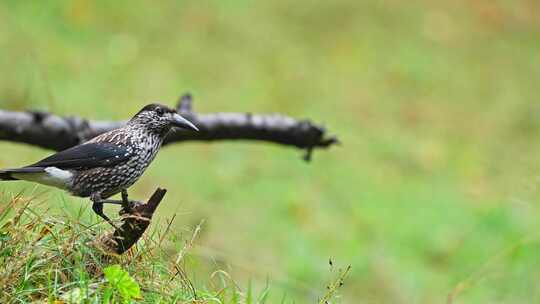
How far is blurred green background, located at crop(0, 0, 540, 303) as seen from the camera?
10.7 metres

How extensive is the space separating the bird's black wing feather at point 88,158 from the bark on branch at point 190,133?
2083mm

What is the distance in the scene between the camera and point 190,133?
7453 millimetres

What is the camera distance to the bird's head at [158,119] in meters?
5.08

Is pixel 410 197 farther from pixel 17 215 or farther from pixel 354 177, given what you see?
pixel 17 215

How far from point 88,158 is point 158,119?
1.40ft

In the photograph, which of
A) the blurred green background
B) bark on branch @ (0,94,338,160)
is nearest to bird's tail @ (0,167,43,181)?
bark on branch @ (0,94,338,160)

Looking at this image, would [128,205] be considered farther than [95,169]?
No

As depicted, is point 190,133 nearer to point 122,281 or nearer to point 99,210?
point 99,210

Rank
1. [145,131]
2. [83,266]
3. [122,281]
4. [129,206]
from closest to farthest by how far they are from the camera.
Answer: [122,281] → [83,266] → [129,206] → [145,131]

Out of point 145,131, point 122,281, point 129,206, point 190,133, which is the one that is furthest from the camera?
point 190,133

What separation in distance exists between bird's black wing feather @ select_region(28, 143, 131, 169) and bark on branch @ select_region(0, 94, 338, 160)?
6.84 ft

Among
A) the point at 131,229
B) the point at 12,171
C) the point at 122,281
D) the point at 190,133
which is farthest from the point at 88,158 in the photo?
the point at 190,133

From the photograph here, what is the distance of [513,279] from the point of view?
10.3 meters

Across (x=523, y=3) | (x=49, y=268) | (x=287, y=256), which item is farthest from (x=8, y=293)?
(x=523, y=3)
